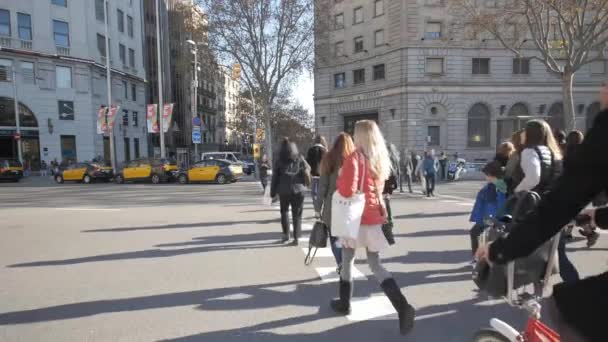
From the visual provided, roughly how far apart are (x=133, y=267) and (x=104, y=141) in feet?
125

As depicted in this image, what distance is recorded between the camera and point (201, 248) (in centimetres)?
667

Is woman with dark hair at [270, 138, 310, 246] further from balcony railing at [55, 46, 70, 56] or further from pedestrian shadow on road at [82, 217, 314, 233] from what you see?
balcony railing at [55, 46, 70, 56]

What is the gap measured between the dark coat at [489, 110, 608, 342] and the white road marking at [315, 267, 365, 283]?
355cm

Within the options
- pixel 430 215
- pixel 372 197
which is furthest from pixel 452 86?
pixel 372 197

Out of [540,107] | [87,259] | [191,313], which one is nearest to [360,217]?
[191,313]

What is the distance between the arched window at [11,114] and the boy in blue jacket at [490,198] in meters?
39.5

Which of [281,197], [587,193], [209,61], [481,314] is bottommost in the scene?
[481,314]

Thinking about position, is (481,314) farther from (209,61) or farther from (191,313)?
(209,61)

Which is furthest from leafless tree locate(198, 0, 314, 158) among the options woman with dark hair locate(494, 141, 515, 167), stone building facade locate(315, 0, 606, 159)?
woman with dark hair locate(494, 141, 515, 167)

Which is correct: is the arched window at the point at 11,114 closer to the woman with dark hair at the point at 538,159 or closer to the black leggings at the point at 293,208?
the black leggings at the point at 293,208

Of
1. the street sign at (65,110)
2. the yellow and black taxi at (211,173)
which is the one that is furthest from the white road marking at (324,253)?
the street sign at (65,110)

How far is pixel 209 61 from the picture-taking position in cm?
2998

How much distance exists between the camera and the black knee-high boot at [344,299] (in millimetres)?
3844

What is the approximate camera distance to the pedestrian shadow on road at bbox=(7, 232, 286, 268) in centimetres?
600
